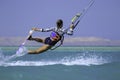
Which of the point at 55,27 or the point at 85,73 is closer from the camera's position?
the point at 55,27

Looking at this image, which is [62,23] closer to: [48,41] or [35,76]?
[48,41]

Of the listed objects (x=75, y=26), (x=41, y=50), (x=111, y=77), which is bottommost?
(x=111, y=77)

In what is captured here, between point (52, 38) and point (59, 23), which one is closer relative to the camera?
point (59, 23)

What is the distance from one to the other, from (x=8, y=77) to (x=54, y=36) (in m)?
15.5

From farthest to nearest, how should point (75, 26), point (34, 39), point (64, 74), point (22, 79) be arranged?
1. point (64, 74)
2. point (22, 79)
3. point (34, 39)
4. point (75, 26)

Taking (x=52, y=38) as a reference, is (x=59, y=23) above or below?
above

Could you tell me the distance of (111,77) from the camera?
2931 cm

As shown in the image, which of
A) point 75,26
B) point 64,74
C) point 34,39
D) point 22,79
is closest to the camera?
point 75,26

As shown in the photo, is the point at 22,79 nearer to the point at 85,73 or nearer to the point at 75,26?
the point at 85,73

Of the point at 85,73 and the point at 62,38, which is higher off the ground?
the point at 62,38

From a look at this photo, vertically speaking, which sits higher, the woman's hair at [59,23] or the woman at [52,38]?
the woman's hair at [59,23]

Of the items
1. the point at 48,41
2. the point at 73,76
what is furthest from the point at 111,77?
the point at 48,41

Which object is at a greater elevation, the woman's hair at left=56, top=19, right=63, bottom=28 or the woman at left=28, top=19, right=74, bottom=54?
the woman's hair at left=56, top=19, right=63, bottom=28

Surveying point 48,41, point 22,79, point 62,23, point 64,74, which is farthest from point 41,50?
point 64,74
